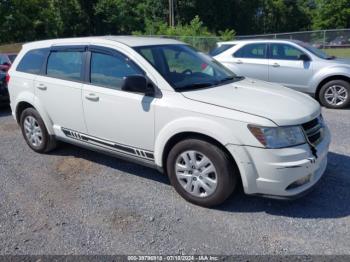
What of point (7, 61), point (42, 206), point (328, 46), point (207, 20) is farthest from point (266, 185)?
point (207, 20)

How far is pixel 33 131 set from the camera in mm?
5492

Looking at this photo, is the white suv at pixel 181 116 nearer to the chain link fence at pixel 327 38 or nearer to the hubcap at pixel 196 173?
the hubcap at pixel 196 173

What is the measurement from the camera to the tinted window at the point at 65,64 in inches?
184

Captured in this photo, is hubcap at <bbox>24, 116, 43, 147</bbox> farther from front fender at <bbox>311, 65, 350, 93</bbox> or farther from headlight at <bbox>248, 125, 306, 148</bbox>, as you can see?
front fender at <bbox>311, 65, 350, 93</bbox>

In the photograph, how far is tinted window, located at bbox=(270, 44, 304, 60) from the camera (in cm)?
862

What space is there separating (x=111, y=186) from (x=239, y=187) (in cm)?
157

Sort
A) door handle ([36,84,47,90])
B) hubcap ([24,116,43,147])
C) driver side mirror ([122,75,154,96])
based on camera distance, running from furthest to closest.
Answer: hubcap ([24,116,43,147]) < door handle ([36,84,47,90]) < driver side mirror ([122,75,154,96])

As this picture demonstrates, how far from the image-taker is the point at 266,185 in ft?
11.2

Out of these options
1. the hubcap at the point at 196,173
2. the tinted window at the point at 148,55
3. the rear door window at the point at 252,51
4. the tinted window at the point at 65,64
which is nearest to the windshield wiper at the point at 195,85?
the tinted window at the point at 148,55

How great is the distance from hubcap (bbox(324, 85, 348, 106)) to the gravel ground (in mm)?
3534

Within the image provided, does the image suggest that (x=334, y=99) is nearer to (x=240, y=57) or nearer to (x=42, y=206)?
(x=240, y=57)

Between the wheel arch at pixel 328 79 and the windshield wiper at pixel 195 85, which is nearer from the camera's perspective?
the windshield wiper at pixel 195 85

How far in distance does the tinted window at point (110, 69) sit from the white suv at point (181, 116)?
0.04 feet

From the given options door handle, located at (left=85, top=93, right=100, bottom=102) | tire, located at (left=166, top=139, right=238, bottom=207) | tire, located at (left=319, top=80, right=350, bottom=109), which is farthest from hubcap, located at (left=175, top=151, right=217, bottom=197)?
tire, located at (left=319, top=80, right=350, bottom=109)
